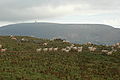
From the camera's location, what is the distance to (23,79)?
27688 mm

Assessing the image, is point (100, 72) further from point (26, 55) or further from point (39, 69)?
point (26, 55)

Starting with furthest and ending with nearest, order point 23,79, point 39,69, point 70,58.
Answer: point 70,58
point 39,69
point 23,79

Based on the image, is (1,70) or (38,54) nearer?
(1,70)

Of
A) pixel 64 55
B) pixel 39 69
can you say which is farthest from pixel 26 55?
pixel 39 69

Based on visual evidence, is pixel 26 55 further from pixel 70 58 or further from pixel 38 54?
pixel 70 58

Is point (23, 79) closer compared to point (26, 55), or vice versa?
point (23, 79)

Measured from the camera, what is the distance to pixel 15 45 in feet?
171

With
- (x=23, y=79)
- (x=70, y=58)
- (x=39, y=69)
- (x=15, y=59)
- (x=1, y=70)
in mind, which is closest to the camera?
(x=23, y=79)

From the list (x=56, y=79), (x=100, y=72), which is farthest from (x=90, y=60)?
(x=56, y=79)

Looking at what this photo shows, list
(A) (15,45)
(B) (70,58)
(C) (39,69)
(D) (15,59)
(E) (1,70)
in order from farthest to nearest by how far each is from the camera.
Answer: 1. (A) (15,45)
2. (B) (70,58)
3. (D) (15,59)
4. (C) (39,69)
5. (E) (1,70)

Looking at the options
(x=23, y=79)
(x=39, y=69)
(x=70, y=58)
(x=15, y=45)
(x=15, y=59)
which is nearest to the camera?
(x=23, y=79)

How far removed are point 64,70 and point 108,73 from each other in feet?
17.9

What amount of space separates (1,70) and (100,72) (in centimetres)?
1217

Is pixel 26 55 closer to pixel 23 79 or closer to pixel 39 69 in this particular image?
pixel 39 69
